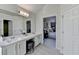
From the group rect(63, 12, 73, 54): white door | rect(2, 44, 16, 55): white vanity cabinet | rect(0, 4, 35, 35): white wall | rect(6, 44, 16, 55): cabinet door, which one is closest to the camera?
rect(2, 44, 16, 55): white vanity cabinet

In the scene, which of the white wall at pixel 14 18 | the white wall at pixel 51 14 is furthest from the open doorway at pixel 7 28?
the white wall at pixel 51 14

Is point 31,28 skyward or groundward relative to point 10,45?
skyward

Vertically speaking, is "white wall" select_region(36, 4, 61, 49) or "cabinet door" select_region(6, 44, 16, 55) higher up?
"white wall" select_region(36, 4, 61, 49)

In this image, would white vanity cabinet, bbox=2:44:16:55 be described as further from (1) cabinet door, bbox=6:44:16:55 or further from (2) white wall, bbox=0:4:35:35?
(2) white wall, bbox=0:4:35:35

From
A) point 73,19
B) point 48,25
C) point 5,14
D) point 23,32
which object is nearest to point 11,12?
point 5,14

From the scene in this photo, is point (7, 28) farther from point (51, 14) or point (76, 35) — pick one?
point (51, 14)

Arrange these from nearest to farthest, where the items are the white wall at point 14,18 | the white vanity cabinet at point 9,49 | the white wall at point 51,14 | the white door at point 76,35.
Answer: the white vanity cabinet at point 9,49 → the white door at point 76,35 → the white wall at point 14,18 → the white wall at point 51,14

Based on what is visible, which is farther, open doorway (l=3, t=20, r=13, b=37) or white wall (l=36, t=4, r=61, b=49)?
white wall (l=36, t=4, r=61, b=49)

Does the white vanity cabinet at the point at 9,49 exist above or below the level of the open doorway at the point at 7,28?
below

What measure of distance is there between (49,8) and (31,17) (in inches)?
66.2

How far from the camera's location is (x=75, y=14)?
2.54 metres

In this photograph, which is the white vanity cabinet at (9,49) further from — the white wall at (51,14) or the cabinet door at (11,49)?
the white wall at (51,14)

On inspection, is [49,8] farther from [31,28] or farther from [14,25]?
[14,25]

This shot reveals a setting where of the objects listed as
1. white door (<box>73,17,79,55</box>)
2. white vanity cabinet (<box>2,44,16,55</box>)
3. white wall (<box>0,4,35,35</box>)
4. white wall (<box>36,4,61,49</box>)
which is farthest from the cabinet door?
white wall (<box>36,4,61,49</box>)
